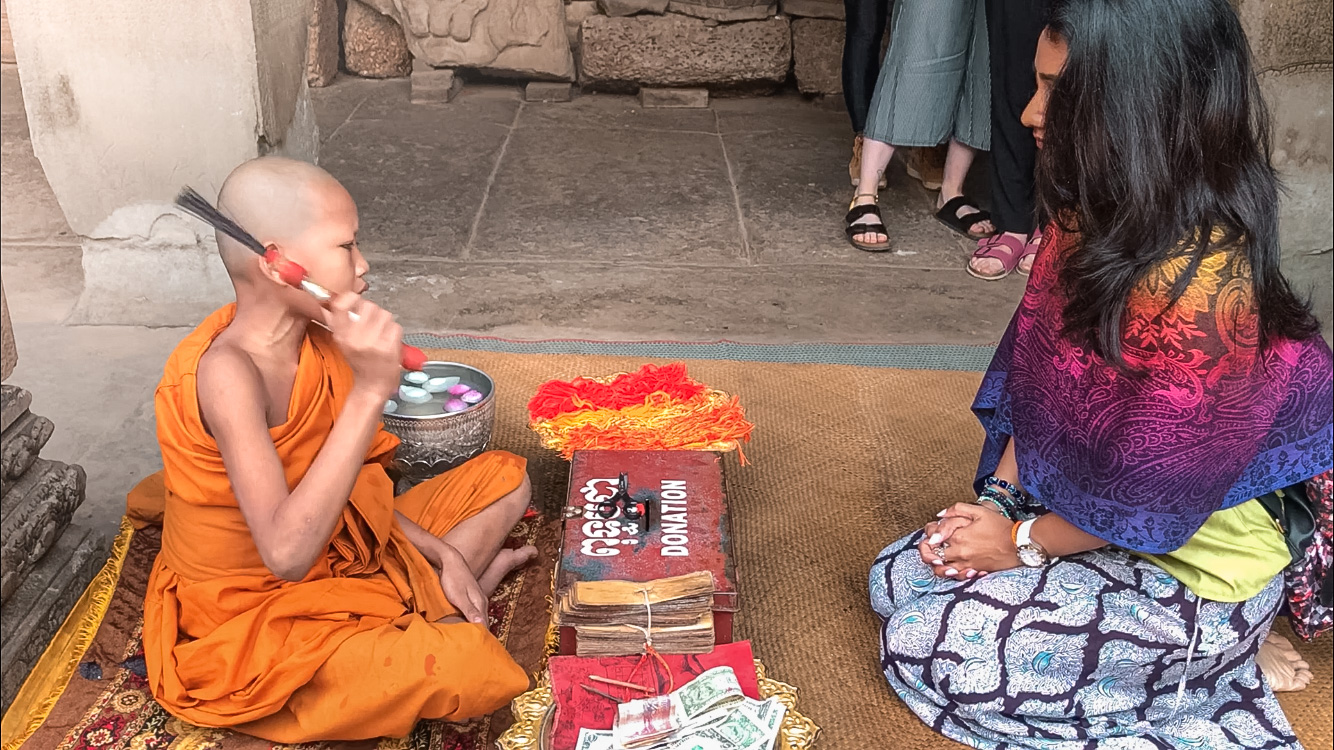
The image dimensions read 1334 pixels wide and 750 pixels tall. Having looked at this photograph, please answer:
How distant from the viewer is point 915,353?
3.47m

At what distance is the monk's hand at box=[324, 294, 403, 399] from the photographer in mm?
1691

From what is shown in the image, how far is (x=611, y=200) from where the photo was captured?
461 cm

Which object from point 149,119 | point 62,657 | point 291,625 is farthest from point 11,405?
point 149,119

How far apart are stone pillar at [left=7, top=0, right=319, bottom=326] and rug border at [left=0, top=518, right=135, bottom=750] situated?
3.96 feet

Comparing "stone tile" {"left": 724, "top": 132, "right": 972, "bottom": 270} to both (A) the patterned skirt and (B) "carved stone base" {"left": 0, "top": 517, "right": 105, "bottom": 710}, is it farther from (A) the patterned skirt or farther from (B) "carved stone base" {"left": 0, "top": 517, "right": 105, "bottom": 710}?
(B) "carved stone base" {"left": 0, "top": 517, "right": 105, "bottom": 710}

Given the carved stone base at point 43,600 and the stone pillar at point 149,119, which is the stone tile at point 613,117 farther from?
the carved stone base at point 43,600

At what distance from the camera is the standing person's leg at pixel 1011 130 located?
12.5 feet

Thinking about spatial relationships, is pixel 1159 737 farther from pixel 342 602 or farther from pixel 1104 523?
pixel 342 602

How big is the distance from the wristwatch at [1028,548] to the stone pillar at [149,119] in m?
2.27

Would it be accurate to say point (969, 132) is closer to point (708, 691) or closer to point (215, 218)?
point (708, 691)

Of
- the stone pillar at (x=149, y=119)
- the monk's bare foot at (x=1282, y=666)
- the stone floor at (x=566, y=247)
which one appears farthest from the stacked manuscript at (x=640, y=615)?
the stone pillar at (x=149, y=119)

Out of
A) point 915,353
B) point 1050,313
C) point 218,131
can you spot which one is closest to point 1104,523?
point 1050,313

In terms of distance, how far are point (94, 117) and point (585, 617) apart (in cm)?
218

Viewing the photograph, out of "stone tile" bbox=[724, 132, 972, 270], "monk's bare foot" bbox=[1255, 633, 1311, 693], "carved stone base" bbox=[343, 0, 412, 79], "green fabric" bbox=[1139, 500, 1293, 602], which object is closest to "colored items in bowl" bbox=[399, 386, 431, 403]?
"green fabric" bbox=[1139, 500, 1293, 602]
